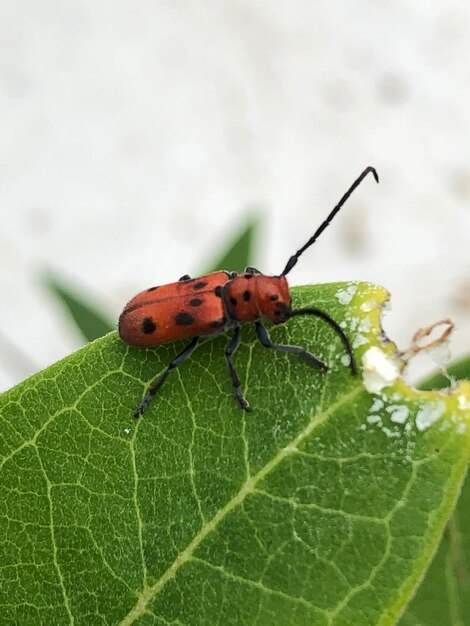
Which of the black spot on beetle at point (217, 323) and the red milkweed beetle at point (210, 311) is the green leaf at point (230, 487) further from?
the black spot on beetle at point (217, 323)

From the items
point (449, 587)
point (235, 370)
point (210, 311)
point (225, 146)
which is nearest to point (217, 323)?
point (210, 311)

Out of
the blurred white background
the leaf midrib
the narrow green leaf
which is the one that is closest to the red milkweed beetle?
the leaf midrib

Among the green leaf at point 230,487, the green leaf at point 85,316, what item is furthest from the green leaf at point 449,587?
the green leaf at point 85,316

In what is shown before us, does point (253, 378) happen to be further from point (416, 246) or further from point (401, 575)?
point (416, 246)

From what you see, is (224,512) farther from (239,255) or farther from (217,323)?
(239,255)

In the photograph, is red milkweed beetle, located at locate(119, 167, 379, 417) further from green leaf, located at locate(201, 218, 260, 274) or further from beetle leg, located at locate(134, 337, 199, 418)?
green leaf, located at locate(201, 218, 260, 274)

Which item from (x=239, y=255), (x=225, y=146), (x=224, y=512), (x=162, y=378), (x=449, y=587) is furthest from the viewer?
(x=225, y=146)
